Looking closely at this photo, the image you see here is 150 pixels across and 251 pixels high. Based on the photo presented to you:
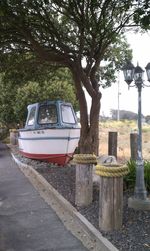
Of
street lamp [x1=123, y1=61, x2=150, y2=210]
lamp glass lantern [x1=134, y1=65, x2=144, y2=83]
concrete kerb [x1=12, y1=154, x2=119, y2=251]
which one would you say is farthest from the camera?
lamp glass lantern [x1=134, y1=65, x2=144, y2=83]

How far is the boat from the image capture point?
1647 centimetres

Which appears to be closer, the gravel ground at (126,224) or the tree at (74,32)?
the gravel ground at (126,224)

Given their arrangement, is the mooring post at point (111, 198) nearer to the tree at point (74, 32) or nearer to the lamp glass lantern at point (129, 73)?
the lamp glass lantern at point (129, 73)

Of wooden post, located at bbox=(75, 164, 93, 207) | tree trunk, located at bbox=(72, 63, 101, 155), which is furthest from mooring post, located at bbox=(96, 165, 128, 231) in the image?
tree trunk, located at bbox=(72, 63, 101, 155)

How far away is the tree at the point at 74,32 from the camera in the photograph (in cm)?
1348

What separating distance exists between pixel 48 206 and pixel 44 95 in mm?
18112

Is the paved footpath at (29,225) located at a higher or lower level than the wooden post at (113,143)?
lower

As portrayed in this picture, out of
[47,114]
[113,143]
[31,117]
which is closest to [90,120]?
[113,143]

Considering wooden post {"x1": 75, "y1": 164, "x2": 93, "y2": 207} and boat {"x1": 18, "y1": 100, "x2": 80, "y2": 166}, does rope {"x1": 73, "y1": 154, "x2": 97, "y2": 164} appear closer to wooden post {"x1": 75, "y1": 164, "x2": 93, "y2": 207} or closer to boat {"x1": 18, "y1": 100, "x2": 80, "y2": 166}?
wooden post {"x1": 75, "y1": 164, "x2": 93, "y2": 207}

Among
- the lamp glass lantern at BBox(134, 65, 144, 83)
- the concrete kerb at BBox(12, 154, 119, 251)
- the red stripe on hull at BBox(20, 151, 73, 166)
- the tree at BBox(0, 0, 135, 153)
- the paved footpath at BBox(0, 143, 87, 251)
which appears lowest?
the paved footpath at BBox(0, 143, 87, 251)

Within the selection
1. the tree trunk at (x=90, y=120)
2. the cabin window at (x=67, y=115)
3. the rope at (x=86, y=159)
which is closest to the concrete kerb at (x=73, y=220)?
the rope at (x=86, y=159)

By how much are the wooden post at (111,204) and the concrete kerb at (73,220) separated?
0.21m

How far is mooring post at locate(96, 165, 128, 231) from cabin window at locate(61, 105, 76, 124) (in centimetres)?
1102

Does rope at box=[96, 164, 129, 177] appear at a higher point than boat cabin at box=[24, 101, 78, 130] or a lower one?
lower
